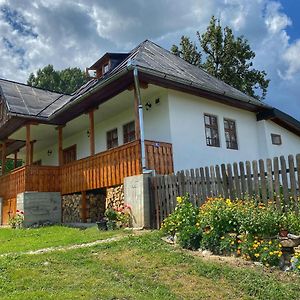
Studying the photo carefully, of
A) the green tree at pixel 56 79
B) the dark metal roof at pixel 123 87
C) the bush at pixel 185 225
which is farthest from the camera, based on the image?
the green tree at pixel 56 79

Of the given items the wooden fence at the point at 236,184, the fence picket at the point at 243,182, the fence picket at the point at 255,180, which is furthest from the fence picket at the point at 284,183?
the fence picket at the point at 243,182

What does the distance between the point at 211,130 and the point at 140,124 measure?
411 centimetres

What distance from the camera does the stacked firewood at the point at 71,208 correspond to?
1489 cm

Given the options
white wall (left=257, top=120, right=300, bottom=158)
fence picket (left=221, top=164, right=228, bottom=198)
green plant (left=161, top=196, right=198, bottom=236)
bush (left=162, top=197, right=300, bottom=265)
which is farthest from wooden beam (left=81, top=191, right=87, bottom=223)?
white wall (left=257, top=120, right=300, bottom=158)

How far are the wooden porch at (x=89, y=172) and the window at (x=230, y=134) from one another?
380 centimetres

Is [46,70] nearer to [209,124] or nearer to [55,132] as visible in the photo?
[55,132]

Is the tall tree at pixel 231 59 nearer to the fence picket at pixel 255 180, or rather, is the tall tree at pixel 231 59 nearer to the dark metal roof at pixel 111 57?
the dark metal roof at pixel 111 57

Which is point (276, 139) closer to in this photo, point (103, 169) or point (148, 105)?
point (148, 105)

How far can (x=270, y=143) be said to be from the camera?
16391 millimetres

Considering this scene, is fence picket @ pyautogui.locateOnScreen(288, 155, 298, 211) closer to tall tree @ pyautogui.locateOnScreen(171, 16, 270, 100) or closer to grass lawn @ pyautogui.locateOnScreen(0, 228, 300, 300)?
grass lawn @ pyautogui.locateOnScreen(0, 228, 300, 300)

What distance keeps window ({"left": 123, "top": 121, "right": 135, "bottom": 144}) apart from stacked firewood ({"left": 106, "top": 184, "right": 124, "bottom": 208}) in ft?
9.43

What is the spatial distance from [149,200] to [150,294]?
5479 millimetres

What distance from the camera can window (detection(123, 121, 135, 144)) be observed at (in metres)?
14.7

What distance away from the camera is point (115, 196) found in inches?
484
